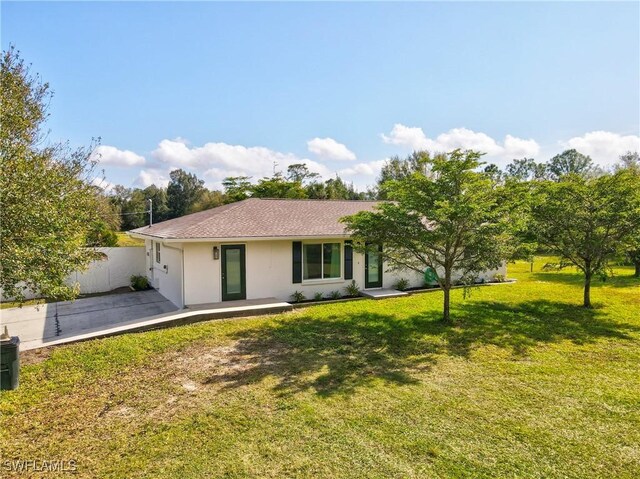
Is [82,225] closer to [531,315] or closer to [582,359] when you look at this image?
[582,359]

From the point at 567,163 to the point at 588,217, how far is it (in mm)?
68684

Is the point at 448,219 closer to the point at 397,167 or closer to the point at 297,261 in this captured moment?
the point at 297,261

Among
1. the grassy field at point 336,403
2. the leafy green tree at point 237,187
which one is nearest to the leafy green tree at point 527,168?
the leafy green tree at point 237,187

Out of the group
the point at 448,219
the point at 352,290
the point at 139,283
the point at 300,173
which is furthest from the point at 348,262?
the point at 300,173

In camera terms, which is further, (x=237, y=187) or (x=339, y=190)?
(x=339, y=190)

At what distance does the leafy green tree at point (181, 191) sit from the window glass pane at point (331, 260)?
148 ft

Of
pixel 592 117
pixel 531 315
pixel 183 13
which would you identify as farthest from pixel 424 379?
pixel 592 117

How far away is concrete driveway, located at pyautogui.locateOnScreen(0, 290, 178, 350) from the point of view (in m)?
9.07

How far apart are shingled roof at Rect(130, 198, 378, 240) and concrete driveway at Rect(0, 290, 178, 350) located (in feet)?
7.96

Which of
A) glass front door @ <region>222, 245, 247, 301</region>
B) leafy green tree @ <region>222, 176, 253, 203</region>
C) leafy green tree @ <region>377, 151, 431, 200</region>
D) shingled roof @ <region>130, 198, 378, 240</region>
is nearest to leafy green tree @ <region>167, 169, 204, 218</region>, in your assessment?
leafy green tree @ <region>222, 176, 253, 203</region>

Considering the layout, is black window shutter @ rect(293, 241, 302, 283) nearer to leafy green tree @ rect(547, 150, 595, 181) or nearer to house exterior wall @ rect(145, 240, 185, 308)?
house exterior wall @ rect(145, 240, 185, 308)

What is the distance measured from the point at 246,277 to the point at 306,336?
399 centimetres

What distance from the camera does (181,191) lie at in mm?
56688

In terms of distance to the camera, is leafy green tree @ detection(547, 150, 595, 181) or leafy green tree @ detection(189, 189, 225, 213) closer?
leafy green tree @ detection(189, 189, 225, 213)
